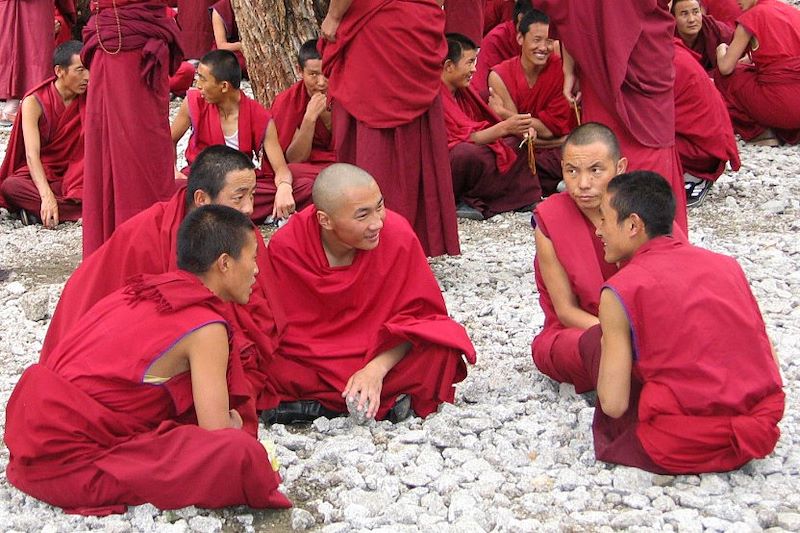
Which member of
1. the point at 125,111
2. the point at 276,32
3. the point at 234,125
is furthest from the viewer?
the point at 276,32

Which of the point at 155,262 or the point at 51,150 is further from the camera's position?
the point at 51,150

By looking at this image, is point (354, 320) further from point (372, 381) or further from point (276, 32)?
point (276, 32)

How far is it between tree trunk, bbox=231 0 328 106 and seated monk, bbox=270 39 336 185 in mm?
671

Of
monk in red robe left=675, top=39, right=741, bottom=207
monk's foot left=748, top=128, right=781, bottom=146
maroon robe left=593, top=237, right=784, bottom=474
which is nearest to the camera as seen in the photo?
maroon robe left=593, top=237, right=784, bottom=474

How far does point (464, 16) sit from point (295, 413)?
6.31 metres

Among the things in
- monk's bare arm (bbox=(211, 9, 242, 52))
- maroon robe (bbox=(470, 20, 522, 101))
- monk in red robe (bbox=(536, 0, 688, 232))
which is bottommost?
monk's bare arm (bbox=(211, 9, 242, 52))

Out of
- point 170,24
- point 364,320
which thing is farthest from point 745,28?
point 364,320

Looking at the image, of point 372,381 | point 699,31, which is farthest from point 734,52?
point 372,381

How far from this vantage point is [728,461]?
340cm

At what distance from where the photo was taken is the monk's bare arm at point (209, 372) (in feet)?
10.6

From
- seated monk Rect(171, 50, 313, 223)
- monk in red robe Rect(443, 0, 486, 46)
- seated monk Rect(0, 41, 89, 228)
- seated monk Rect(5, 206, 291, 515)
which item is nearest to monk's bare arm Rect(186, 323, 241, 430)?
seated monk Rect(5, 206, 291, 515)

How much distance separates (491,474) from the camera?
355 centimetres

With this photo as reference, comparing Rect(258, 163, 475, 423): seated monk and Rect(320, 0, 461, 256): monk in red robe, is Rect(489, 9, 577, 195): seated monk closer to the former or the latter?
Rect(320, 0, 461, 256): monk in red robe

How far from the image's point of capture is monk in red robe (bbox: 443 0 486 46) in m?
9.73
